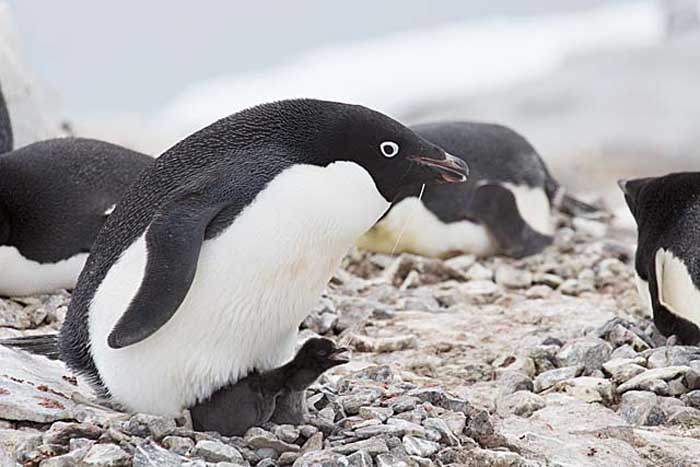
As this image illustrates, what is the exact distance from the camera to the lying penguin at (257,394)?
8.50ft

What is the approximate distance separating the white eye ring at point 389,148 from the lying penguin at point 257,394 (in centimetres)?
42

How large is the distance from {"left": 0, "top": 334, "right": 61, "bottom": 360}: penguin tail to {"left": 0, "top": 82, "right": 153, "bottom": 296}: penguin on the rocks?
97 centimetres

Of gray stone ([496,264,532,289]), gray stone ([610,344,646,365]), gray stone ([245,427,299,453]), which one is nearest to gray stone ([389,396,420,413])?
gray stone ([245,427,299,453])

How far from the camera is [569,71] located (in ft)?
42.1

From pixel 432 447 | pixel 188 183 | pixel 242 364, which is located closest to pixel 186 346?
pixel 242 364

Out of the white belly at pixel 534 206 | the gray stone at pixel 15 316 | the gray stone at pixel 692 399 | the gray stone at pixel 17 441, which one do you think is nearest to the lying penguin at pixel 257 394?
the gray stone at pixel 17 441

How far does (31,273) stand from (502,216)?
7.17ft

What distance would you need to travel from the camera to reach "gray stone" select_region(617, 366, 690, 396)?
10.4 feet

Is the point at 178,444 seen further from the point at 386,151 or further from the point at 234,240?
the point at 386,151

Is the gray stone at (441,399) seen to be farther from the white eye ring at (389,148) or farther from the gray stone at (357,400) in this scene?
the white eye ring at (389,148)

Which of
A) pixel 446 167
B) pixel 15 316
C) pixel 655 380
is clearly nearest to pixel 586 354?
pixel 655 380

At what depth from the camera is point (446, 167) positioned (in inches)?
107

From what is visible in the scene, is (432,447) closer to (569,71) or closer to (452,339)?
(452,339)

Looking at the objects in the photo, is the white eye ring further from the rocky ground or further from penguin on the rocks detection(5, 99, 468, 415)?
the rocky ground
